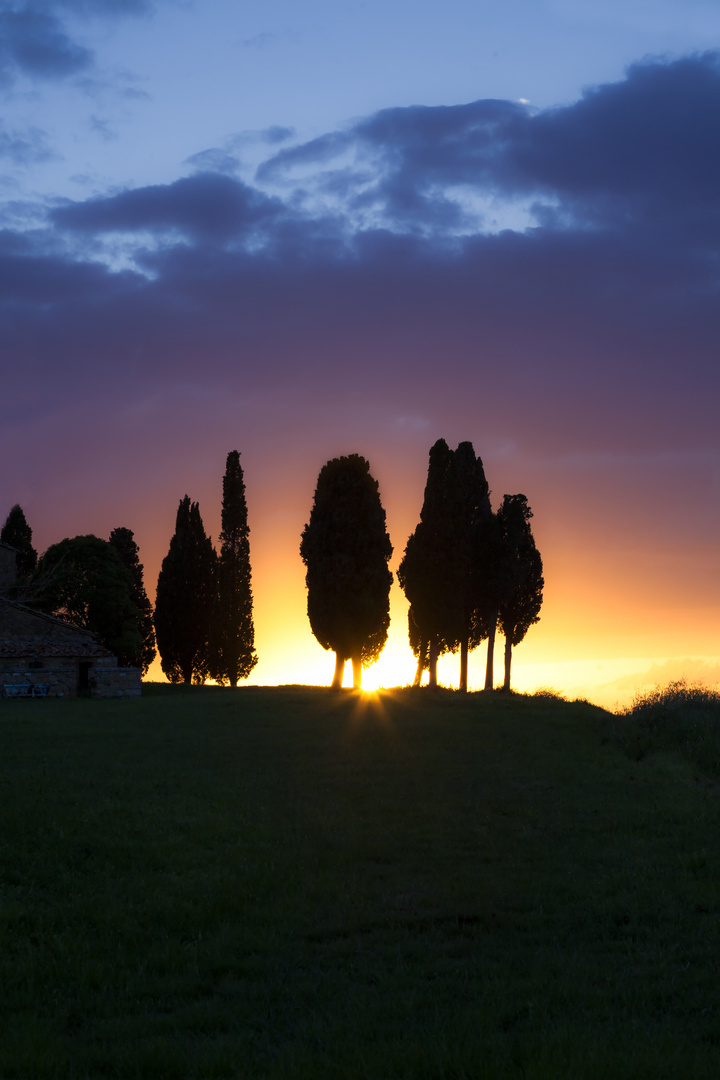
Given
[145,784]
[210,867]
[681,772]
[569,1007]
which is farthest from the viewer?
[681,772]

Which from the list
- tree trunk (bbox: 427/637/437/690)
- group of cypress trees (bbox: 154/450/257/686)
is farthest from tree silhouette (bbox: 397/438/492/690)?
group of cypress trees (bbox: 154/450/257/686)

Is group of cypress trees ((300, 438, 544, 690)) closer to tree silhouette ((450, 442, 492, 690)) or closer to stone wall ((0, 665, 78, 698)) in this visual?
tree silhouette ((450, 442, 492, 690))

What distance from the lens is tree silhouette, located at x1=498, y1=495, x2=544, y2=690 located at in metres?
55.0

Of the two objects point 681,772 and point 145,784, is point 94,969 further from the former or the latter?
point 681,772

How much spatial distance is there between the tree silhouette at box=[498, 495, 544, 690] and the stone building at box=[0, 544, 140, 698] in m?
24.1

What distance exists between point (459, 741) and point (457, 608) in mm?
26272

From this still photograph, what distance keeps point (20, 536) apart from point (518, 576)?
49.6 meters

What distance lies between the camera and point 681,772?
70.2 feet

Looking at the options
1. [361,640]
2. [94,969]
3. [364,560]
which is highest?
[364,560]

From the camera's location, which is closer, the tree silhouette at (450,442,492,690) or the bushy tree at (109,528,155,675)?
the tree silhouette at (450,442,492,690)

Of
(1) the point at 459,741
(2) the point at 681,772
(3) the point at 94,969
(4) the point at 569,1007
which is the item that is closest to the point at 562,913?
(4) the point at 569,1007

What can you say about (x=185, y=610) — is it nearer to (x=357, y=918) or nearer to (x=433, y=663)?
(x=433, y=663)

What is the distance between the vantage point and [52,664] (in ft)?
171

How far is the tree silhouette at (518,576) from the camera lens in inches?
2167
